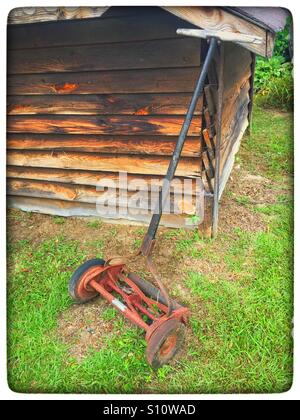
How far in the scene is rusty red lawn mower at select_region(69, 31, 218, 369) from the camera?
7.50 ft

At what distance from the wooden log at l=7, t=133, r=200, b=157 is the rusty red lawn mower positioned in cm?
66

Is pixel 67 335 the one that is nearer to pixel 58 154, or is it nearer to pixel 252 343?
pixel 252 343

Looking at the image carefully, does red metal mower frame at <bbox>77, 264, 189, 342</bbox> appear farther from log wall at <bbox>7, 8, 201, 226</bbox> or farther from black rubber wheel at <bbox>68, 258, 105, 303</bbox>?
log wall at <bbox>7, 8, 201, 226</bbox>

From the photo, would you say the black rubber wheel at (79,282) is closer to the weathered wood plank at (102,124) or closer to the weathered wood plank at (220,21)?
the weathered wood plank at (102,124)

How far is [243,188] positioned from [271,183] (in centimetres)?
29

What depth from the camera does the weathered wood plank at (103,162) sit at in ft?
10.9

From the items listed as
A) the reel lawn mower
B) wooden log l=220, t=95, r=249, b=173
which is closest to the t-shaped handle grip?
the reel lawn mower

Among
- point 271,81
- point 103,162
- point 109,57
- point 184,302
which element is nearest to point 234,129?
point 271,81

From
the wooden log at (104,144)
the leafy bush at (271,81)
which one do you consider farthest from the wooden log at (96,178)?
the leafy bush at (271,81)

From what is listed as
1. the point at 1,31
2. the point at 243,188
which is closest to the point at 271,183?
the point at 243,188

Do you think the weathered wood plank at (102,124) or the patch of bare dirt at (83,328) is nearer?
the patch of bare dirt at (83,328)

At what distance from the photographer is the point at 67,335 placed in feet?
8.79

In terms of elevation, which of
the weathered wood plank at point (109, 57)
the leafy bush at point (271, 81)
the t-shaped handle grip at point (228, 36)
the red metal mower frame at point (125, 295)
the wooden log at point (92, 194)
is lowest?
the red metal mower frame at point (125, 295)

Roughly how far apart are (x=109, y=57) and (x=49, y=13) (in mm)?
927
